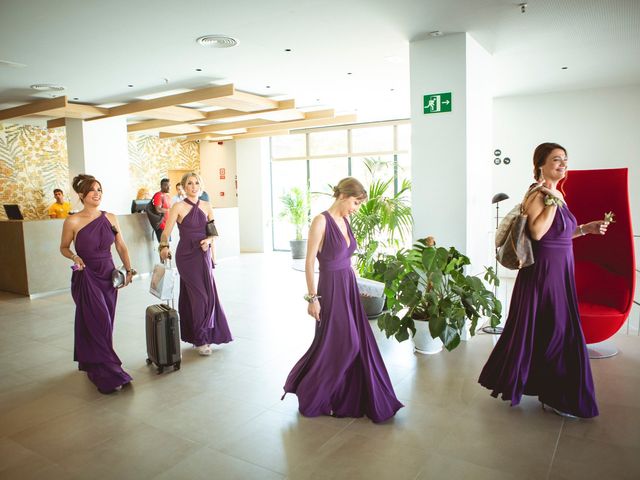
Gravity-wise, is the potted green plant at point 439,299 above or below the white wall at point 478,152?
below

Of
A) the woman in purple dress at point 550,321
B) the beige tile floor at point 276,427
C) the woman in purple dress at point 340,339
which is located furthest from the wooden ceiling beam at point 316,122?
the woman in purple dress at point 550,321

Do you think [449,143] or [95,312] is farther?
[449,143]

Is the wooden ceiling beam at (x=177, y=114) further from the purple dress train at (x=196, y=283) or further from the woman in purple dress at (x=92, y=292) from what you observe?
the woman in purple dress at (x=92, y=292)

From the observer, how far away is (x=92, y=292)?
4.08 meters

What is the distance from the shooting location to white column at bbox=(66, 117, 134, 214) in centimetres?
1028

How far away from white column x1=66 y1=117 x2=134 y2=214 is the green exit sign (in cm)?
760

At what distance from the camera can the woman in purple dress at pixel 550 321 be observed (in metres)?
3.32

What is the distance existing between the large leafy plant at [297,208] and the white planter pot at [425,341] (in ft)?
25.9

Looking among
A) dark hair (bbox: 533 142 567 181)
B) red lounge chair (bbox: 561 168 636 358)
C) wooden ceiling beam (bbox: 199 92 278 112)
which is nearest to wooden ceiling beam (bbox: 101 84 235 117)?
wooden ceiling beam (bbox: 199 92 278 112)

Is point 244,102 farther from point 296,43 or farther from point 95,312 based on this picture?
point 95,312

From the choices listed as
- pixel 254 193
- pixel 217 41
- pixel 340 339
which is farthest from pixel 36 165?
pixel 340 339

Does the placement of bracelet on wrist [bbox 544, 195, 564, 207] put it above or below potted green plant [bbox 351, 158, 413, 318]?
above

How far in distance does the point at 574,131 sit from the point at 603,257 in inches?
200

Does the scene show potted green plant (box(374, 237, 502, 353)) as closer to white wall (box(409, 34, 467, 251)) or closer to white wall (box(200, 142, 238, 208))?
white wall (box(409, 34, 467, 251))
